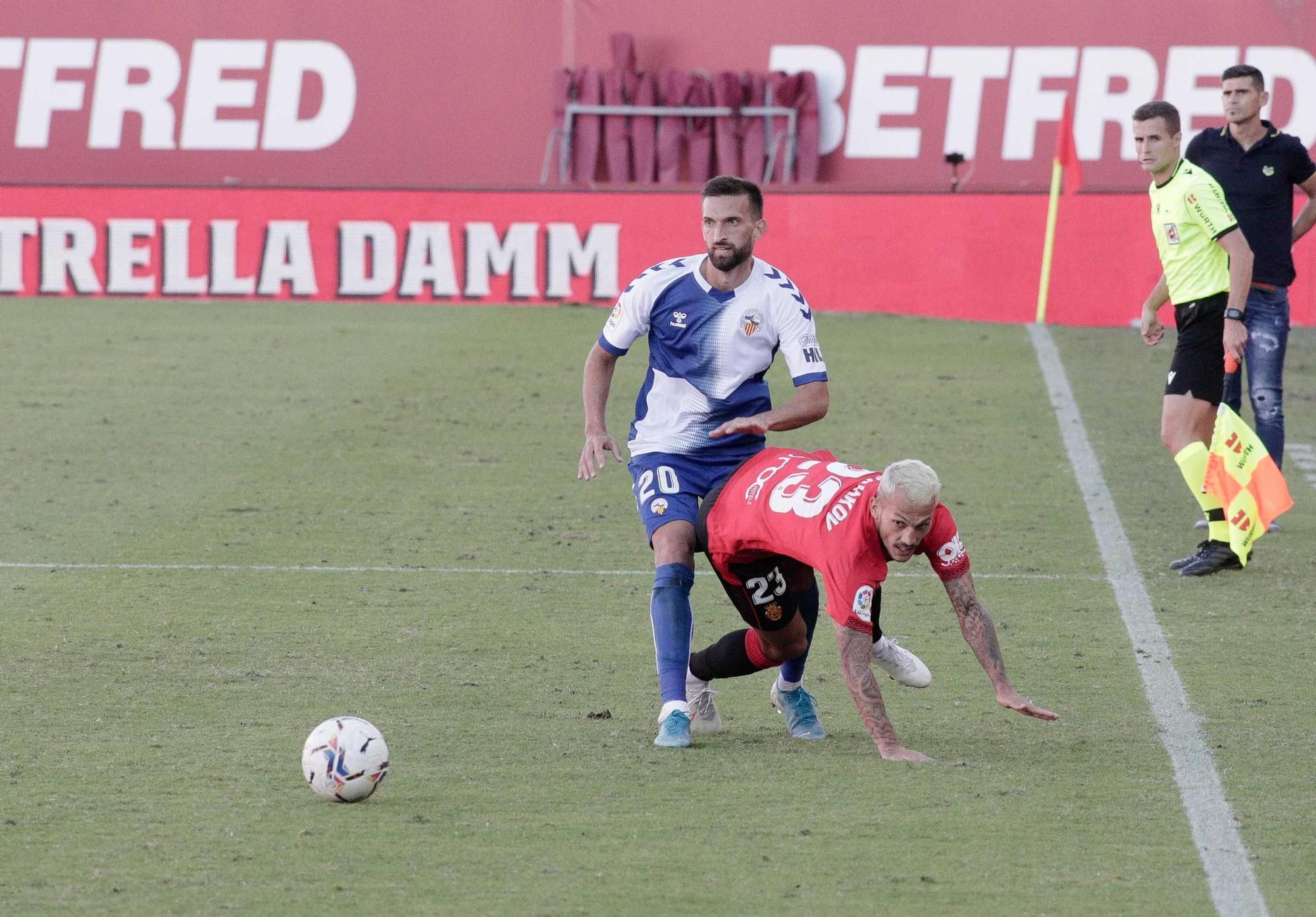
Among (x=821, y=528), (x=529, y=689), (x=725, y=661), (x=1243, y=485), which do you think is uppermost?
(x=821, y=528)

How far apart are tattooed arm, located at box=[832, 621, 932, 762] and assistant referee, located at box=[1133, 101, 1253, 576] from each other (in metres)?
3.28

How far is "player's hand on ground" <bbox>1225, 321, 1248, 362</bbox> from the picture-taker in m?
8.17

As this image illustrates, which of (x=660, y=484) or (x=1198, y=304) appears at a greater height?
(x=1198, y=304)

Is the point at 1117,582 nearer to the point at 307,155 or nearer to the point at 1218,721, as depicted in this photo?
the point at 1218,721

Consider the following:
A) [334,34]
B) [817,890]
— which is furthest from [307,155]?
[817,890]

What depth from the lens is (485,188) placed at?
18.8m

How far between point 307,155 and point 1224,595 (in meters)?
17.6

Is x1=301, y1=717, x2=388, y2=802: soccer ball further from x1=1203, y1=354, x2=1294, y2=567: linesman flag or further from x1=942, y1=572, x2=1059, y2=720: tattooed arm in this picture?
x1=1203, y1=354, x2=1294, y2=567: linesman flag

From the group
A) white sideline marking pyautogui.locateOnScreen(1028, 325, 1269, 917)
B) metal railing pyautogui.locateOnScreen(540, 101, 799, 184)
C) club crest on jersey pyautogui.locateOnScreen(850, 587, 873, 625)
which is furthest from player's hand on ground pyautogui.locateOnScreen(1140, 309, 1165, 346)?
metal railing pyautogui.locateOnScreen(540, 101, 799, 184)

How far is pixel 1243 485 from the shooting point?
8.21m

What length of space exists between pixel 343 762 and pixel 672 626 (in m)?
1.17

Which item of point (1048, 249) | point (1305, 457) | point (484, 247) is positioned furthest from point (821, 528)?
point (484, 247)

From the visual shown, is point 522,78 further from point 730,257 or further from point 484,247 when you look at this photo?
point 730,257

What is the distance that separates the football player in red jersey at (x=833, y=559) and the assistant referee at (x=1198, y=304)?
2.95 metres
